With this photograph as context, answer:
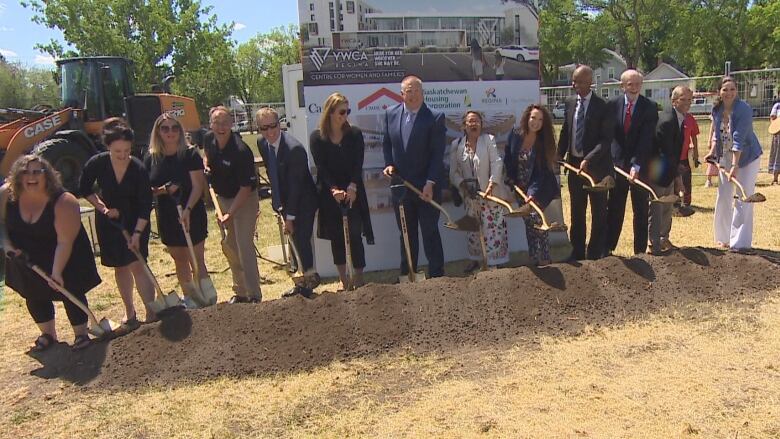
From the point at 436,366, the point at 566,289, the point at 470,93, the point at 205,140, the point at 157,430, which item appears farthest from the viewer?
the point at 470,93

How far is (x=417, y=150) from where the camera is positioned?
500 centimetres

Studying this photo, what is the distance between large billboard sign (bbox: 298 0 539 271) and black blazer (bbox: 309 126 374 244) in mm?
1006

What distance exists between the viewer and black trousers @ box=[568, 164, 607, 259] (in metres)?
5.34

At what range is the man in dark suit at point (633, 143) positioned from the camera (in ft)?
16.9

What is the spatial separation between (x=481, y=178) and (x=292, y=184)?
165 cm

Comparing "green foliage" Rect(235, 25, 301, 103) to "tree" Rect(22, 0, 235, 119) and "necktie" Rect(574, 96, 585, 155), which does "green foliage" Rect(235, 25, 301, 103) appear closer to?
"tree" Rect(22, 0, 235, 119)

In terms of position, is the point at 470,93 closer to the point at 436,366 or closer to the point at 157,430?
the point at 436,366

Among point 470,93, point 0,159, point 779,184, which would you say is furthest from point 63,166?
point 779,184

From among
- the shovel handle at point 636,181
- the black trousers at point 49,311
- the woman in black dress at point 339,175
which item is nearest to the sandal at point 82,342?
the black trousers at point 49,311

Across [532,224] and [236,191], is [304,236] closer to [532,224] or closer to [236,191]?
[236,191]

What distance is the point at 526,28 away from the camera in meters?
6.48

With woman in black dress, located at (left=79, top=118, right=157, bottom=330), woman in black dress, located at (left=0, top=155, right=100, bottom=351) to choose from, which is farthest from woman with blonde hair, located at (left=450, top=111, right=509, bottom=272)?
woman in black dress, located at (left=0, top=155, right=100, bottom=351)

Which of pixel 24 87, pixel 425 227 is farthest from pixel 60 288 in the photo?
pixel 24 87

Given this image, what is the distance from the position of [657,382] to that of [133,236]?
3.53 metres
